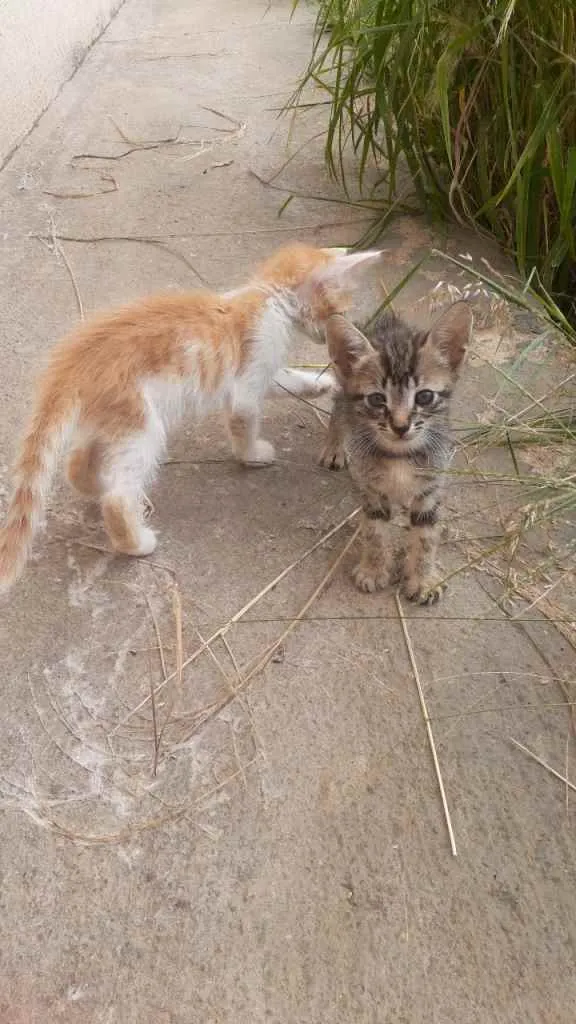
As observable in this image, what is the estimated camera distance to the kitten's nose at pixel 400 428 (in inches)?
66.1

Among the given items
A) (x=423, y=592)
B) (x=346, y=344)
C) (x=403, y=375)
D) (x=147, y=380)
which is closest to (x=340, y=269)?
(x=346, y=344)

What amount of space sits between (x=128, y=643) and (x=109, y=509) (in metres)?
0.30

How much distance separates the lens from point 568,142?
8.07 ft

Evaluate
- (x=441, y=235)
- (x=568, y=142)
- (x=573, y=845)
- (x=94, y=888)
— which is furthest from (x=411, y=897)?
(x=441, y=235)

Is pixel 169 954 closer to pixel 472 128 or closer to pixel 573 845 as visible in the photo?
pixel 573 845

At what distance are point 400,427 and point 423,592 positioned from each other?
15.2 inches

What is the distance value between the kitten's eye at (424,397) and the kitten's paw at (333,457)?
0.46 meters

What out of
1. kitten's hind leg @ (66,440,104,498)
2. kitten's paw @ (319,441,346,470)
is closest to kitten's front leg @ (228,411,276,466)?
kitten's paw @ (319,441,346,470)

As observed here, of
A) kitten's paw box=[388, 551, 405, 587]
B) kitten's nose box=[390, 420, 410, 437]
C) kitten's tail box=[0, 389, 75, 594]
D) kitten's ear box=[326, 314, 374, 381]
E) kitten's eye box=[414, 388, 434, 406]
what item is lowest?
kitten's paw box=[388, 551, 405, 587]

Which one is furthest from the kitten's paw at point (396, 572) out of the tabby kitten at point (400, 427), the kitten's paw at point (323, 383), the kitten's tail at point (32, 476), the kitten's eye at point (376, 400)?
the kitten's tail at point (32, 476)

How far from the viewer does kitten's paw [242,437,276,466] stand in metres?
2.15

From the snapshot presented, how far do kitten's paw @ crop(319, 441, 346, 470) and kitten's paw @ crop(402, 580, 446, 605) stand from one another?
1.50 feet

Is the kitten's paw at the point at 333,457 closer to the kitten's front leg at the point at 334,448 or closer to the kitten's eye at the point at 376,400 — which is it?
the kitten's front leg at the point at 334,448

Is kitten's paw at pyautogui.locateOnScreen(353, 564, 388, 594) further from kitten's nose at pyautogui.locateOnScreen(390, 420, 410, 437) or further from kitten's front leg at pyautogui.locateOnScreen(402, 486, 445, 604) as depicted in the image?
kitten's nose at pyautogui.locateOnScreen(390, 420, 410, 437)
